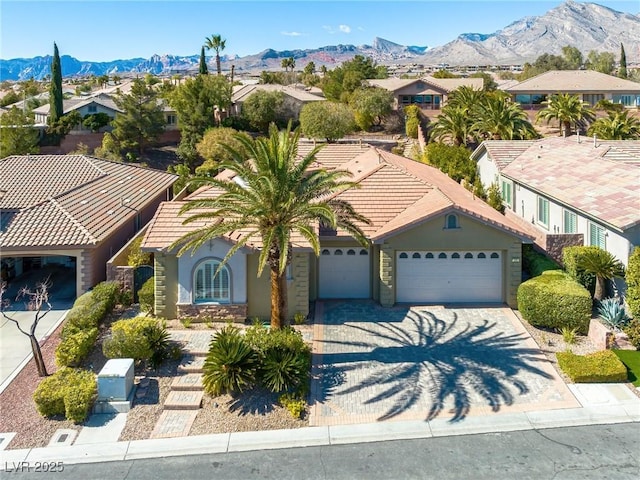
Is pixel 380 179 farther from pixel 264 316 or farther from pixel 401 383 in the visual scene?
pixel 401 383

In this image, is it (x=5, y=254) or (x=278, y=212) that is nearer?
(x=278, y=212)

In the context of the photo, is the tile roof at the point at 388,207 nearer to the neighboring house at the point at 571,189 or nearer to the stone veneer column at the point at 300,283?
the stone veneer column at the point at 300,283

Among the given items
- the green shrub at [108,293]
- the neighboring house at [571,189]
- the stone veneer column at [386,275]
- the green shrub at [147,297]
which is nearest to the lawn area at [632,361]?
the neighboring house at [571,189]

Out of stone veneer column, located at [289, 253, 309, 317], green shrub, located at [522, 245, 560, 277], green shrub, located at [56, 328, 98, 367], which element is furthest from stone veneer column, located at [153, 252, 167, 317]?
green shrub, located at [522, 245, 560, 277]

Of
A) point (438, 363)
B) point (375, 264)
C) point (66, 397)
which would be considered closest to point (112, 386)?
point (66, 397)

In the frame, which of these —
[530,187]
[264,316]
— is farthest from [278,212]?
[530,187]

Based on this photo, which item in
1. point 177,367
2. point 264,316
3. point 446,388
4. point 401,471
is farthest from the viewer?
point 264,316

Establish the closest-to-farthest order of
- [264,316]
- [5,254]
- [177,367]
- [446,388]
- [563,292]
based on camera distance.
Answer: [446,388]
[177,367]
[563,292]
[264,316]
[5,254]

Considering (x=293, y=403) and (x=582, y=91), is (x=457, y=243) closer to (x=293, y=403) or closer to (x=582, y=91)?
(x=293, y=403)
